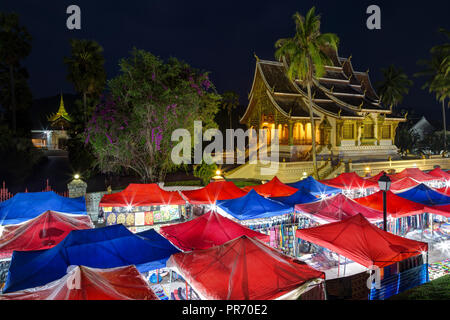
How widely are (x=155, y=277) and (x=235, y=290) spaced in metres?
3.90

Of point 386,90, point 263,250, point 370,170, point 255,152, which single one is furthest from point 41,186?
point 386,90

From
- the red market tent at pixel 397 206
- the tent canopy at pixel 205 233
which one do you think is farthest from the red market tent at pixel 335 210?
the tent canopy at pixel 205 233

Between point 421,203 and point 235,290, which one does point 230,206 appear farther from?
point 421,203

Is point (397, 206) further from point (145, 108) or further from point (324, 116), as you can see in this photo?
point (324, 116)

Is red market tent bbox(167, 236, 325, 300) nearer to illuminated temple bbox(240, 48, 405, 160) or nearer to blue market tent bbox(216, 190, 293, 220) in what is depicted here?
blue market tent bbox(216, 190, 293, 220)

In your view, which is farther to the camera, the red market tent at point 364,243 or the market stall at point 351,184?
the market stall at point 351,184

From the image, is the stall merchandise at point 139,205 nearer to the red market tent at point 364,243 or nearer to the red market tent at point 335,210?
the red market tent at point 335,210

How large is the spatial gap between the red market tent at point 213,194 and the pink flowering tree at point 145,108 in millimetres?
5223

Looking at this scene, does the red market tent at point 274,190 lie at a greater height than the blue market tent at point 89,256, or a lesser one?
lesser

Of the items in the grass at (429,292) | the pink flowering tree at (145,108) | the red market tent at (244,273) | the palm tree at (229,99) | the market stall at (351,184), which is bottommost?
the grass at (429,292)

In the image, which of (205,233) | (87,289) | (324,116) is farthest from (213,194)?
(324,116)

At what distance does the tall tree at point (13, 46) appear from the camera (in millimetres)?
26453
